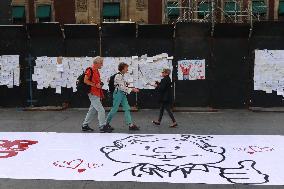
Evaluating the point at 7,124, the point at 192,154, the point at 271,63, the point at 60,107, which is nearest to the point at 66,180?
the point at 192,154

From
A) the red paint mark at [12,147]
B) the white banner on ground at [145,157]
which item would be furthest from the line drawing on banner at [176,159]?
the red paint mark at [12,147]

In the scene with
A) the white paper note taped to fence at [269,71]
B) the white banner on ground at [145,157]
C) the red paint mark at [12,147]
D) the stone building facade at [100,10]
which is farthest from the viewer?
the stone building facade at [100,10]

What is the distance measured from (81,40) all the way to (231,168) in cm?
899

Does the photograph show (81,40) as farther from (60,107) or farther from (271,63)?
(271,63)

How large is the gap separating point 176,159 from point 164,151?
0.62m

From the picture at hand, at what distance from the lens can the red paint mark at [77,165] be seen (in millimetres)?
6656

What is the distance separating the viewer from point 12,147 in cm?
816

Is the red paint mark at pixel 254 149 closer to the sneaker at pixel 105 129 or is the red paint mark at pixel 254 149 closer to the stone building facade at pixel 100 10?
the sneaker at pixel 105 129

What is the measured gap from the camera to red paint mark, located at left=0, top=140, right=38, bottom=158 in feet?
25.0

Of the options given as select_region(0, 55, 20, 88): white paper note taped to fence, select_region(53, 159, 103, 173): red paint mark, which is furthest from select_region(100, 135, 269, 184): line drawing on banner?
select_region(0, 55, 20, 88): white paper note taped to fence

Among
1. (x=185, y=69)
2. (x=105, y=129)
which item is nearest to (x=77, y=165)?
(x=105, y=129)

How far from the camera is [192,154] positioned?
299 inches

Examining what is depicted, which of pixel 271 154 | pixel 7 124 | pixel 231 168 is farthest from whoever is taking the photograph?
pixel 7 124

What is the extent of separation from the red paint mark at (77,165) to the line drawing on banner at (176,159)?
51 cm
